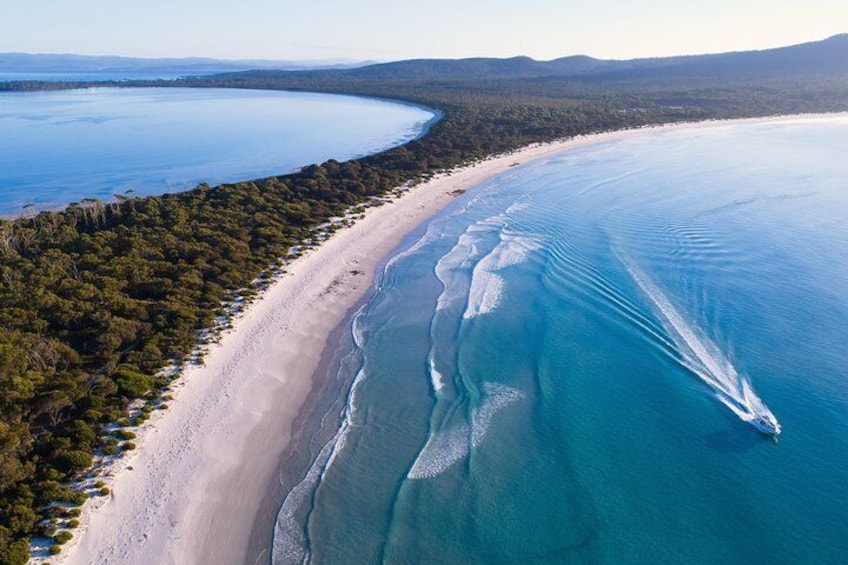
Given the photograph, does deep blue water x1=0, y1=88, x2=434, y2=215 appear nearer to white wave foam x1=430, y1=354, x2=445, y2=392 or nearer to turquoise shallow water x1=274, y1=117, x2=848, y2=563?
turquoise shallow water x1=274, y1=117, x2=848, y2=563

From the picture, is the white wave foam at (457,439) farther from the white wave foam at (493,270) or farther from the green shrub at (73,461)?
the green shrub at (73,461)

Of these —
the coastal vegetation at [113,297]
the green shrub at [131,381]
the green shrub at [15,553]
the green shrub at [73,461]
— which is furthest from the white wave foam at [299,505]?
the green shrub at [131,381]

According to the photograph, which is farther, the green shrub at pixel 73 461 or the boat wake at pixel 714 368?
the boat wake at pixel 714 368

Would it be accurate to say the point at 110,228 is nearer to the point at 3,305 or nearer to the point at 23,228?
the point at 23,228

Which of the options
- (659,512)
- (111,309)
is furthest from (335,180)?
(659,512)

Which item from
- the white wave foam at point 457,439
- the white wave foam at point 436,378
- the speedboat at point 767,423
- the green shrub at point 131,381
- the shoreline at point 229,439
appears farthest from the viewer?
the white wave foam at point 436,378

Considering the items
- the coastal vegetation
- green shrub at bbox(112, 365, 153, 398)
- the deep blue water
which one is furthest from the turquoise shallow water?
the deep blue water
